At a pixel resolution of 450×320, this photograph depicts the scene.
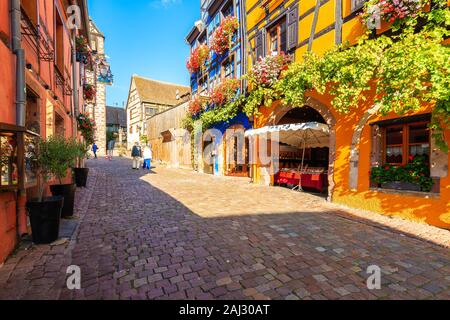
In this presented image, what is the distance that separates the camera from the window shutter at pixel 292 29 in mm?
7656

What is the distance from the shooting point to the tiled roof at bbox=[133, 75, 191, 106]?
99.7ft

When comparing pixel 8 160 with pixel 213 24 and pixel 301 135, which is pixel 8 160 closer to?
pixel 301 135

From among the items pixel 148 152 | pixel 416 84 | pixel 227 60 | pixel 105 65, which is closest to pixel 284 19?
pixel 227 60

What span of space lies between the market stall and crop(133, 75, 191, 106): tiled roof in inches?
864

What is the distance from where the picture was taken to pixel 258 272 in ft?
9.53

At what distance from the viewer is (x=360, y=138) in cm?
593

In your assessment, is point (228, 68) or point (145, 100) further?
point (145, 100)

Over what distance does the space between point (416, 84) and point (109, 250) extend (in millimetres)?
5671

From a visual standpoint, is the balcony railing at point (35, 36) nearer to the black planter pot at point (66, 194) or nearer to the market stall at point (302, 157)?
the black planter pot at point (66, 194)

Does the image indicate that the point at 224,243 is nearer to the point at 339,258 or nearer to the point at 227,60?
the point at 339,258

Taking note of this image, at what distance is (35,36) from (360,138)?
740 centimetres

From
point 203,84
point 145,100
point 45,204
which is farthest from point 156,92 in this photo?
point 45,204

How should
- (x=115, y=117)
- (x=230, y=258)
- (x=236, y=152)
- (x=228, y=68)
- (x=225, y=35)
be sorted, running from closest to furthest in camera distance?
(x=230, y=258) → (x=225, y=35) → (x=228, y=68) → (x=236, y=152) → (x=115, y=117)

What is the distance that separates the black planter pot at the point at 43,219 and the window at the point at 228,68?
32.6 feet
